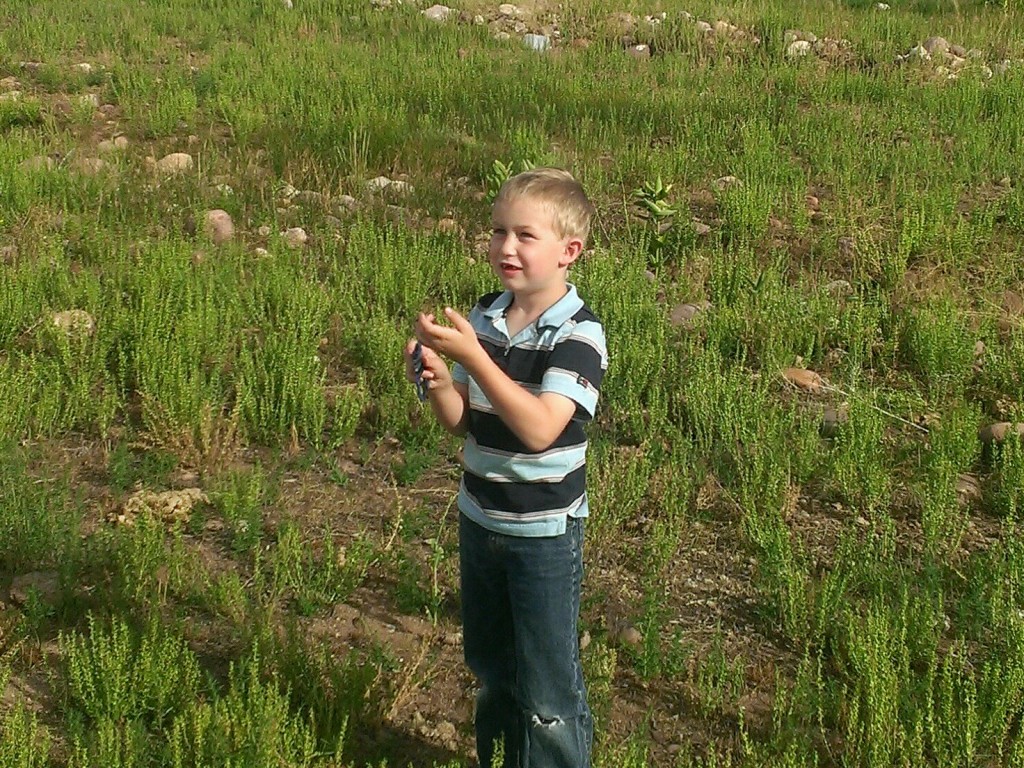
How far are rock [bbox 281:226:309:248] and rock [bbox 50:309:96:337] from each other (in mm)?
1371

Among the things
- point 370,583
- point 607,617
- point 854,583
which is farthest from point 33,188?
point 854,583

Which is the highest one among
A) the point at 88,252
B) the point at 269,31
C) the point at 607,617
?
the point at 269,31

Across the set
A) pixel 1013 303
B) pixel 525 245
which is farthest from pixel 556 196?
pixel 1013 303

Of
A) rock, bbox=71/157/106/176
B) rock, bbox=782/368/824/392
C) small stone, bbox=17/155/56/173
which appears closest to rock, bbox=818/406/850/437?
rock, bbox=782/368/824/392

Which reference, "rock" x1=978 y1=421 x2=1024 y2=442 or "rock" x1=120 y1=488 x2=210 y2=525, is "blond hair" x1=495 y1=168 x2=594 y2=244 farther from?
"rock" x1=978 y1=421 x2=1024 y2=442

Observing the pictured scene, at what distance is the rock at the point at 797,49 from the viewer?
33.9 feet

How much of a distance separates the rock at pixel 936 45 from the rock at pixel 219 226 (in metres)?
6.97

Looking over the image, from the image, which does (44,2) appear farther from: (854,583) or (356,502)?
(854,583)

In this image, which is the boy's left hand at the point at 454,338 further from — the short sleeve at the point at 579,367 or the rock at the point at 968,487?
the rock at the point at 968,487

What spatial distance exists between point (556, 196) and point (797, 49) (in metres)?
8.98

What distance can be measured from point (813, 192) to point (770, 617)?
4.22 metres

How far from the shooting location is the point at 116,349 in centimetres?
487

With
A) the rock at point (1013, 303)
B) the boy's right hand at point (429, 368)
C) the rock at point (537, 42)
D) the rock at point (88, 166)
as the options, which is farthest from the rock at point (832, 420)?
the rock at point (537, 42)

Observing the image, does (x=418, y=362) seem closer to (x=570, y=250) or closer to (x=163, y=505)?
(x=570, y=250)
